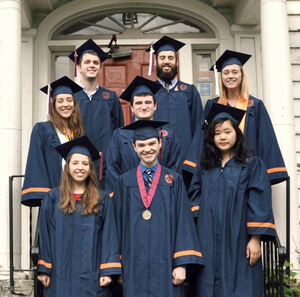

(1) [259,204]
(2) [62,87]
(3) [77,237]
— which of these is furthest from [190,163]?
(2) [62,87]

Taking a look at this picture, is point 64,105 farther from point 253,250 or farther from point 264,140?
point 253,250

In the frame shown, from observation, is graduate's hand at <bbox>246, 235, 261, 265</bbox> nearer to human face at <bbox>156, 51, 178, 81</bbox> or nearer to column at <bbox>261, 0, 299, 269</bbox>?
column at <bbox>261, 0, 299, 269</bbox>

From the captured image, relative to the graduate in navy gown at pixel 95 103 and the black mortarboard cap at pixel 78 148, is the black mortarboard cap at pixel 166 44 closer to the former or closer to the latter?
the graduate in navy gown at pixel 95 103

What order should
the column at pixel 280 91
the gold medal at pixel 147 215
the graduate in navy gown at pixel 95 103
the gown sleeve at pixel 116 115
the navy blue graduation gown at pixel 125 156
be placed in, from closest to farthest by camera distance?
the gold medal at pixel 147 215 < the navy blue graduation gown at pixel 125 156 < the graduate in navy gown at pixel 95 103 < the gown sleeve at pixel 116 115 < the column at pixel 280 91

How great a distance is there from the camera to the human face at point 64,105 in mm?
6266

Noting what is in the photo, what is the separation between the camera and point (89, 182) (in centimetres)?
562

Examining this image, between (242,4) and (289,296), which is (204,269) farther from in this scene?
(242,4)

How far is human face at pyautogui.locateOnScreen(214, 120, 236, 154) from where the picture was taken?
5.70 m

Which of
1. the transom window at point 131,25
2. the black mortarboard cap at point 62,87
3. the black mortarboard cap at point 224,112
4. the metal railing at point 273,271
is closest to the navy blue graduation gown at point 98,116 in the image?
the black mortarboard cap at point 62,87

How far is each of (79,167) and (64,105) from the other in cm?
95

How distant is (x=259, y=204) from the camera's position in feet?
18.1

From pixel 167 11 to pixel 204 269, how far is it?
5.70m

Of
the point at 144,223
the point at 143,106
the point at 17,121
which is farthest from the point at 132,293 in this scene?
the point at 17,121

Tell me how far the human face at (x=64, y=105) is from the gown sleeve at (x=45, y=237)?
1005 millimetres
